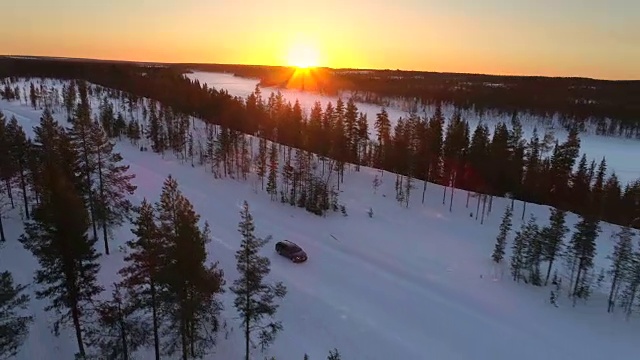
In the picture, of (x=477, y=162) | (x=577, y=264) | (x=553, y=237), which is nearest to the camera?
(x=553, y=237)

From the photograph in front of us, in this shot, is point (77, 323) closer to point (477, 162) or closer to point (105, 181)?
point (105, 181)

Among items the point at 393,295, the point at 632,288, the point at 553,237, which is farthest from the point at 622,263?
the point at 393,295

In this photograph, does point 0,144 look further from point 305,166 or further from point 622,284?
point 622,284

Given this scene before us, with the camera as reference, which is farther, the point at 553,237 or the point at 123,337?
the point at 553,237

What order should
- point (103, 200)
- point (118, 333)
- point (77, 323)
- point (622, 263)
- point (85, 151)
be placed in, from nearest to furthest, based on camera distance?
point (77, 323)
point (118, 333)
point (85, 151)
point (622, 263)
point (103, 200)

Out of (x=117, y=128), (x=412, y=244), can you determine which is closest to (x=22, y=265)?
(x=412, y=244)

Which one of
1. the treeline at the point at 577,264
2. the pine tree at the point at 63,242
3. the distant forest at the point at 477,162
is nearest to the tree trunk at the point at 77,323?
the pine tree at the point at 63,242
